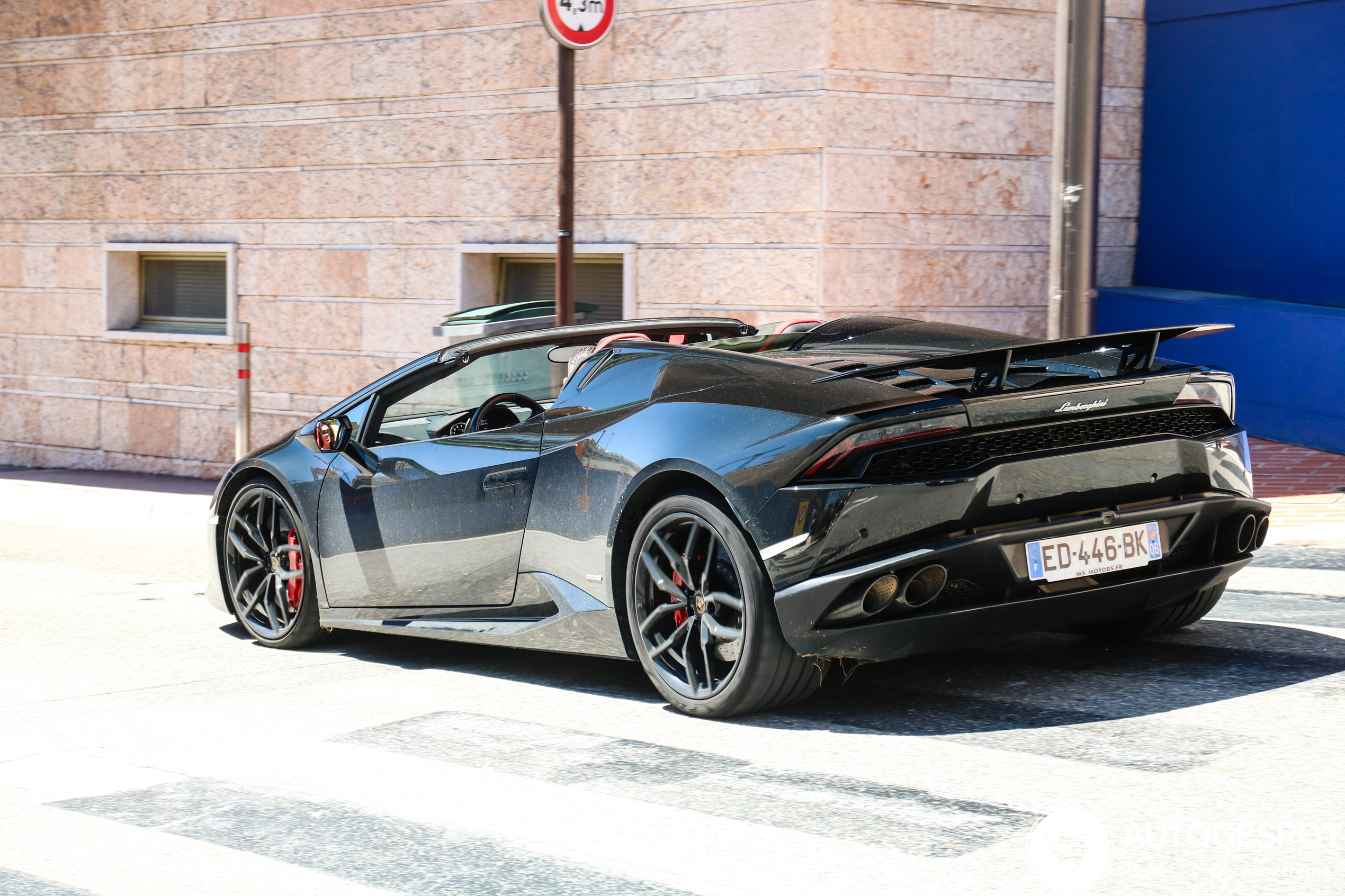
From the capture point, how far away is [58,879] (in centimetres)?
360

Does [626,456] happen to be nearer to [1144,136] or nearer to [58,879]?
[58,879]

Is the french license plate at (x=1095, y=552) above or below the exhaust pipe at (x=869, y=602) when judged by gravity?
above

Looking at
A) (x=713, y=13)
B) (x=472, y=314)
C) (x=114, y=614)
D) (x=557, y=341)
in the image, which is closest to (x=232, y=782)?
(x=557, y=341)

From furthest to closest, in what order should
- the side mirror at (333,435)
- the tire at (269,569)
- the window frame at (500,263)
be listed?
the window frame at (500,263)
the tire at (269,569)
the side mirror at (333,435)

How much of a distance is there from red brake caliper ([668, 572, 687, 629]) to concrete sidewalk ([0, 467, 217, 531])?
766 cm

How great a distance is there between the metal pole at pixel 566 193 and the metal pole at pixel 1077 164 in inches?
121

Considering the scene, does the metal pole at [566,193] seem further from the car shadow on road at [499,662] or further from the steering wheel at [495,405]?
the steering wheel at [495,405]

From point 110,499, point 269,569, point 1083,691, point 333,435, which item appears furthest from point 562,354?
point 110,499

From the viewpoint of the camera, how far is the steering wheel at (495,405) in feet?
19.5

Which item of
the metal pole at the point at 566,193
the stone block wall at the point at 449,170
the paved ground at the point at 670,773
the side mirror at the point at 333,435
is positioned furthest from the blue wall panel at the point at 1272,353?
the side mirror at the point at 333,435

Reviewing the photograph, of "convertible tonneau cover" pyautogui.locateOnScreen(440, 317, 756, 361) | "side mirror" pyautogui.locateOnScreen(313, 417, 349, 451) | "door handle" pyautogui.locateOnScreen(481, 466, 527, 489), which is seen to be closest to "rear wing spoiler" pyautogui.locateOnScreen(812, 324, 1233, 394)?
"door handle" pyautogui.locateOnScreen(481, 466, 527, 489)

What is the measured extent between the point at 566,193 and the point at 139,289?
25.0 ft

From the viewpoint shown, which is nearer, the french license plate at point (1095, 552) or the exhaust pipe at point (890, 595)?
the exhaust pipe at point (890, 595)

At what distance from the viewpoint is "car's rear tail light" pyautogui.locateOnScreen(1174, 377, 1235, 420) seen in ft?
16.3
